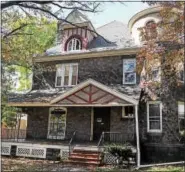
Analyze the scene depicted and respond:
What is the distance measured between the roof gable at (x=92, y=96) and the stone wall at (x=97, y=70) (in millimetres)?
2486

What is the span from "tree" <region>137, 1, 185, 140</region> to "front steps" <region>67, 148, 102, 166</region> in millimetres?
4373

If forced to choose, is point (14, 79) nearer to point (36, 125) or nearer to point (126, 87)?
point (36, 125)

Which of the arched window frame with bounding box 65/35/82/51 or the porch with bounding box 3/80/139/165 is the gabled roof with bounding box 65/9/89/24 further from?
the porch with bounding box 3/80/139/165

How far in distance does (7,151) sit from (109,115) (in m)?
6.52

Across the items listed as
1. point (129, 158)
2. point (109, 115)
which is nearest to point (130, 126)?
point (109, 115)

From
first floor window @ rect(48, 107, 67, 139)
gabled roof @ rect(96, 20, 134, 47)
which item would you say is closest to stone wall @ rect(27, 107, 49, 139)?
first floor window @ rect(48, 107, 67, 139)

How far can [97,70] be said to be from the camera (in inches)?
741

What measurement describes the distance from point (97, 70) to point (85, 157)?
614cm

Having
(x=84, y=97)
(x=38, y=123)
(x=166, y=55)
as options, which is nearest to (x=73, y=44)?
(x=84, y=97)

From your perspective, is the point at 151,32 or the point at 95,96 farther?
the point at 95,96

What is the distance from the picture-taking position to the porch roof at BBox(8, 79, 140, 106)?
49.8ft

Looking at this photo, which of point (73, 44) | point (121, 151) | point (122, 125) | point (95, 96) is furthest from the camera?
point (73, 44)

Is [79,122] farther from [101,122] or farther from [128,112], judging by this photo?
[128,112]

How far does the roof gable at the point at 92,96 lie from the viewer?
1514cm
